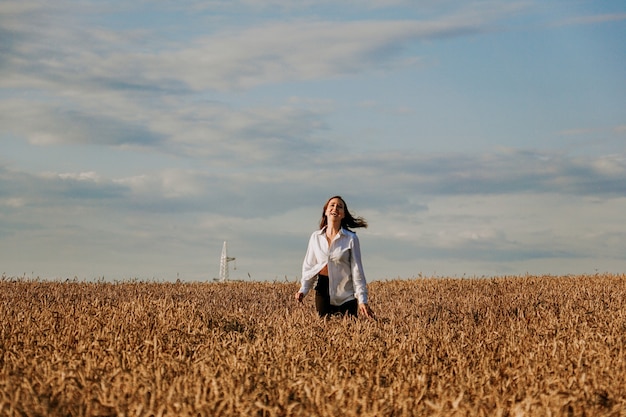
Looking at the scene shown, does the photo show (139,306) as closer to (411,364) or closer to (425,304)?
(411,364)

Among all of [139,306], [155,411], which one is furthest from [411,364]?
[139,306]

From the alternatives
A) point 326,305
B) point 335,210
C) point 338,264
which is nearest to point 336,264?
point 338,264

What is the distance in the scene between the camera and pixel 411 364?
5414 mm

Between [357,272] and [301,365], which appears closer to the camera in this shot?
[301,365]

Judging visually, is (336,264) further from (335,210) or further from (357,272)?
(335,210)

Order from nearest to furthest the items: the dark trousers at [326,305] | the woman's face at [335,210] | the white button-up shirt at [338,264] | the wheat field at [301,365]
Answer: the wheat field at [301,365]
the woman's face at [335,210]
the white button-up shirt at [338,264]
the dark trousers at [326,305]

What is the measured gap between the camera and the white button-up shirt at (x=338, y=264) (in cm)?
900

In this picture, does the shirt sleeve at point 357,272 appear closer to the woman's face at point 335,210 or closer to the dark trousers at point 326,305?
the dark trousers at point 326,305

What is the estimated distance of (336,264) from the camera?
907 cm

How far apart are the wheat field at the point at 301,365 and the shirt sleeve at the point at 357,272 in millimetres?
833

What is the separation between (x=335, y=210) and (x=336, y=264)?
0.66m

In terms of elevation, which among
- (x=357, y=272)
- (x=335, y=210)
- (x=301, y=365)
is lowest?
(x=301, y=365)

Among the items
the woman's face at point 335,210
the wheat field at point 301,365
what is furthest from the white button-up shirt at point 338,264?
the wheat field at point 301,365

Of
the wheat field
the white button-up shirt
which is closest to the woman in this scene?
the white button-up shirt
